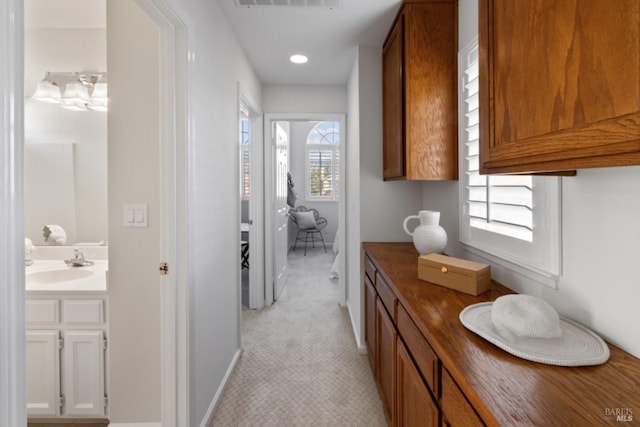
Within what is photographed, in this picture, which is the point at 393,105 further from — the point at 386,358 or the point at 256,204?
the point at 256,204

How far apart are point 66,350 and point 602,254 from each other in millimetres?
2436

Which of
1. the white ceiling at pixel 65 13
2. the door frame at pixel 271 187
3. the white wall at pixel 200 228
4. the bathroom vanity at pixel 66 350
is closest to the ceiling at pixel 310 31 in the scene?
the white wall at pixel 200 228

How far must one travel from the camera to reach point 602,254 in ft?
3.25

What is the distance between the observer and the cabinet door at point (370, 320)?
2.18 meters

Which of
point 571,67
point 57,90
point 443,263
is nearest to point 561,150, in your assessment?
point 571,67

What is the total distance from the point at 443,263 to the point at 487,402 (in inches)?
33.4

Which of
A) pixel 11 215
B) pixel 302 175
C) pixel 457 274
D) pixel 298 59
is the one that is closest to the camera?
pixel 11 215

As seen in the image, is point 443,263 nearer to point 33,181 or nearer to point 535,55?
point 535,55

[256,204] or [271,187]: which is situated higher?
[271,187]

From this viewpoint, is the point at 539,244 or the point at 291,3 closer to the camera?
the point at 539,244

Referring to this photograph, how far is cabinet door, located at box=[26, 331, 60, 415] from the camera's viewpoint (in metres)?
1.80

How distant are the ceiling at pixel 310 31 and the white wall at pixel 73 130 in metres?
0.97

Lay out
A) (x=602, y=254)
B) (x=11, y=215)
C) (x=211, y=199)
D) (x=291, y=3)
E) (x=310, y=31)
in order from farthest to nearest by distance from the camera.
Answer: (x=310, y=31)
(x=291, y=3)
(x=211, y=199)
(x=602, y=254)
(x=11, y=215)

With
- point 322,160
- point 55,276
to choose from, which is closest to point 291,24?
point 55,276
